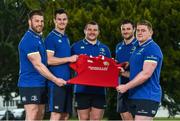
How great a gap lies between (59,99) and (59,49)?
2.73 feet

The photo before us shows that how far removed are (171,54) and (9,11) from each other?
71.6ft

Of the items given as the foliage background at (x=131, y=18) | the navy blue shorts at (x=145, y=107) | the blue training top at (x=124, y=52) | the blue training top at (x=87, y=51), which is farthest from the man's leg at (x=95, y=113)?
the foliage background at (x=131, y=18)

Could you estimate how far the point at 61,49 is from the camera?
914 centimetres

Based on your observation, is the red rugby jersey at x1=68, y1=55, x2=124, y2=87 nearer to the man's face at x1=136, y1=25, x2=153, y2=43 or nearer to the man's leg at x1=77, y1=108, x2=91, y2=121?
the man's leg at x1=77, y1=108, x2=91, y2=121

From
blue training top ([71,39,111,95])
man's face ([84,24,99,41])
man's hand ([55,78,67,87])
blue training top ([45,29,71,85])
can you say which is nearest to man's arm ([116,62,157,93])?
man's hand ([55,78,67,87])

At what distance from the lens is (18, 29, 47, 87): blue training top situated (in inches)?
331

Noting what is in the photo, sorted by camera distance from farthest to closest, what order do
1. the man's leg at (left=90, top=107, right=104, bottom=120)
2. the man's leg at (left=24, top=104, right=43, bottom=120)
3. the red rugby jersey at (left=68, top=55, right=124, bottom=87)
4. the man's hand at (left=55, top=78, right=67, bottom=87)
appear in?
the man's leg at (left=90, top=107, right=104, bottom=120) → the red rugby jersey at (left=68, top=55, right=124, bottom=87) → the man's hand at (left=55, top=78, right=67, bottom=87) → the man's leg at (left=24, top=104, right=43, bottom=120)

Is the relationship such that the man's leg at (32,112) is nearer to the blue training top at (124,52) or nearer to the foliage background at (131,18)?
the blue training top at (124,52)

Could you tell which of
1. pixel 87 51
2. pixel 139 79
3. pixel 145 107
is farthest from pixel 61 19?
pixel 145 107

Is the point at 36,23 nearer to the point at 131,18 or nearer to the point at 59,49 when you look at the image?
the point at 59,49

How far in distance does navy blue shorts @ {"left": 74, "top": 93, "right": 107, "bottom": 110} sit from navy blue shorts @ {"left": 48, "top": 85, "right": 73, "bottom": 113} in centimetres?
63

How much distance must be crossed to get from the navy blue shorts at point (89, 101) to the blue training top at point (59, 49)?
81cm

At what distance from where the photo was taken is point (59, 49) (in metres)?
9.12

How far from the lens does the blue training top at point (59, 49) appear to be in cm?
907
